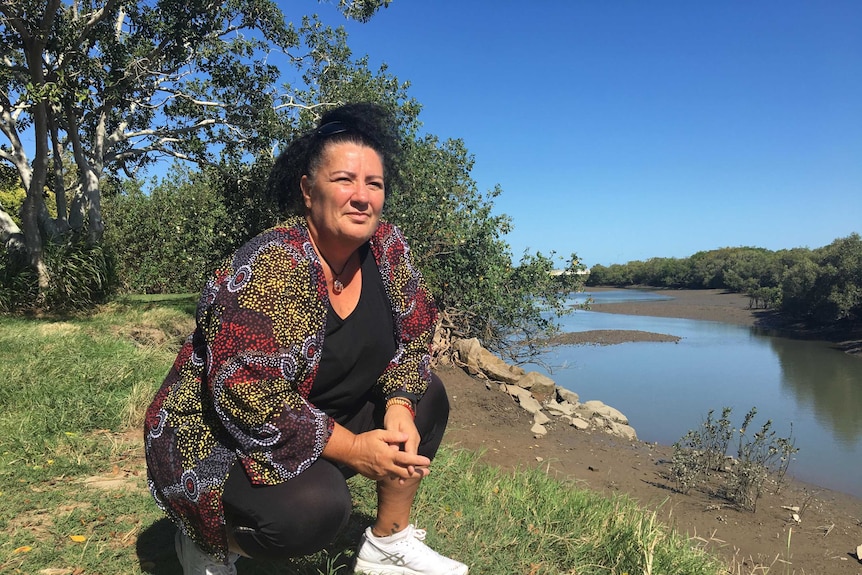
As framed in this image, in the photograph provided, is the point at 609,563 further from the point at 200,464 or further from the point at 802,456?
the point at 802,456

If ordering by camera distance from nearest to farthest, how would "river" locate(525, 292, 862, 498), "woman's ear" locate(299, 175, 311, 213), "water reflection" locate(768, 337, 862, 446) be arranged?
"woman's ear" locate(299, 175, 311, 213) → "river" locate(525, 292, 862, 498) → "water reflection" locate(768, 337, 862, 446)

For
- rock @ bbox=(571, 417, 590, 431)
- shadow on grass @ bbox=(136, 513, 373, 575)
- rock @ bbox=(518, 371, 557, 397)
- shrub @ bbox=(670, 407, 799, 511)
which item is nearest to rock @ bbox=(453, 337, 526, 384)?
rock @ bbox=(518, 371, 557, 397)

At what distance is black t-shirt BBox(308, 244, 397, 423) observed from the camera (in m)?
1.75

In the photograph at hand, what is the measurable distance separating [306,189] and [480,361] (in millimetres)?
6492

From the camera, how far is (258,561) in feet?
6.72

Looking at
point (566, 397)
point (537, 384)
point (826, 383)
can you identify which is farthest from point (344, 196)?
point (826, 383)

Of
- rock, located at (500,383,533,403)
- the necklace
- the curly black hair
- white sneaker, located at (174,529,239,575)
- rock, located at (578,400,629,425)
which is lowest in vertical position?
rock, located at (578,400,629,425)

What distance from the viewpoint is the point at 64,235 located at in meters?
7.88

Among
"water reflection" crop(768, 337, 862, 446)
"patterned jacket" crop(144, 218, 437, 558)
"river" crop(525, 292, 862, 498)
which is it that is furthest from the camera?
"water reflection" crop(768, 337, 862, 446)

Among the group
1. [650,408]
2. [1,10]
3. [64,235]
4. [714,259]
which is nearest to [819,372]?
[650,408]

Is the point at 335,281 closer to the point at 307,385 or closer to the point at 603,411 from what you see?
the point at 307,385

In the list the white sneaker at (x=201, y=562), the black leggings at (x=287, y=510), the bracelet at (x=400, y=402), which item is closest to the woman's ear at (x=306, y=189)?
the bracelet at (x=400, y=402)

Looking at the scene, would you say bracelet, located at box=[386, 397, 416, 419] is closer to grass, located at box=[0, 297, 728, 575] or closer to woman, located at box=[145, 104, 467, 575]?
woman, located at box=[145, 104, 467, 575]

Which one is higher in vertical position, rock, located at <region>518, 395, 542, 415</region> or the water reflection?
rock, located at <region>518, 395, 542, 415</region>
